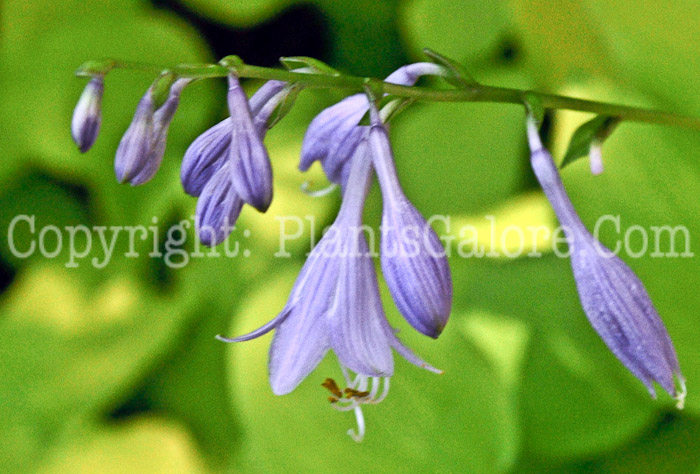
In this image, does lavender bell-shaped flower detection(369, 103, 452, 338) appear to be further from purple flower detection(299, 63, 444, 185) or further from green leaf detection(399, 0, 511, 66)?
green leaf detection(399, 0, 511, 66)

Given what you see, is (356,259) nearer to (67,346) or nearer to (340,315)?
(340,315)

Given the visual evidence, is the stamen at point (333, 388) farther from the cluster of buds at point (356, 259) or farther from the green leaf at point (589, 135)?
the green leaf at point (589, 135)

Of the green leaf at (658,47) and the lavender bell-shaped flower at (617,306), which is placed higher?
the green leaf at (658,47)

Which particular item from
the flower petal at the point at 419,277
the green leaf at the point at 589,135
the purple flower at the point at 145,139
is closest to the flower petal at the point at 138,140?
the purple flower at the point at 145,139

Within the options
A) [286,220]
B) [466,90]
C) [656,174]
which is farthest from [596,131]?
[286,220]

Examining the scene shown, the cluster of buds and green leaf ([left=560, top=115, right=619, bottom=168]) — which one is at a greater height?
green leaf ([left=560, top=115, right=619, bottom=168])

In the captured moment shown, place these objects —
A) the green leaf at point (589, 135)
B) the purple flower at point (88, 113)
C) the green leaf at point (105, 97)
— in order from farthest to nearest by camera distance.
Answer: the green leaf at point (105, 97), the green leaf at point (589, 135), the purple flower at point (88, 113)

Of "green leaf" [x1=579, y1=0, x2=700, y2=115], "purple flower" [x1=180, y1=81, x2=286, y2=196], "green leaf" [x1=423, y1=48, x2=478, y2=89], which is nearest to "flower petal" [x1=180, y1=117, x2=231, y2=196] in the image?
"purple flower" [x1=180, y1=81, x2=286, y2=196]
